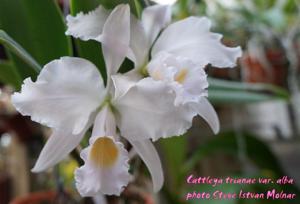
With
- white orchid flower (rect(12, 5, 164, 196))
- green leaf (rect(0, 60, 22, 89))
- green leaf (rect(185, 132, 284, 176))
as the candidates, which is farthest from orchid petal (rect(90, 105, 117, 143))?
green leaf (rect(185, 132, 284, 176))

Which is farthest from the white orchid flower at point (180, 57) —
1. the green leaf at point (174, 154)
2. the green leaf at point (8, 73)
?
the green leaf at point (174, 154)

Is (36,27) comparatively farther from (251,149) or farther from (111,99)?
(251,149)

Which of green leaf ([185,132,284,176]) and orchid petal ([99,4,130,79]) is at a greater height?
orchid petal ([99,4,130,79])

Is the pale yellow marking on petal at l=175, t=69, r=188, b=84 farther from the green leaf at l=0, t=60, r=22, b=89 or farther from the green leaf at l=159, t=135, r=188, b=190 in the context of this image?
the green leaf at l=159, t=135, r=188, b=190

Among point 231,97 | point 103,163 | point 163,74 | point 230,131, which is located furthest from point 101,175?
point 230,131

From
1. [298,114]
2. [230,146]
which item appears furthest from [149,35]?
[298,114]

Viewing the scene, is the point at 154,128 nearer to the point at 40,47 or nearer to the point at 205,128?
the point at 40,47
